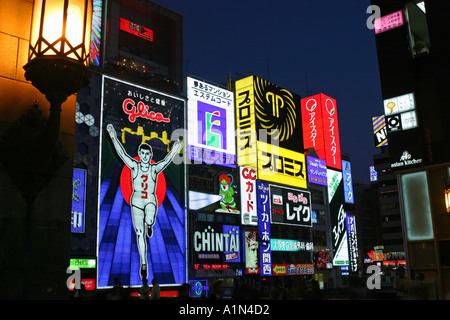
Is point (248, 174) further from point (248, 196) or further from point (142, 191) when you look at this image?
point (142, 191)

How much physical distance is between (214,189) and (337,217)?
2336cm

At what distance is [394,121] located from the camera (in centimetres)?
1814

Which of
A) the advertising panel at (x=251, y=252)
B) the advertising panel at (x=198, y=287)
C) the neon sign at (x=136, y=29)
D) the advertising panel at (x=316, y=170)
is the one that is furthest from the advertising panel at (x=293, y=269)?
the neon sign at (x=136, y=29)

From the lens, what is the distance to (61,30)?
4.44m

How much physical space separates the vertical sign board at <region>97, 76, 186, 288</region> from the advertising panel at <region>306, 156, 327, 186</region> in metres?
20.7

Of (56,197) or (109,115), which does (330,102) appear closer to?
(109,115)

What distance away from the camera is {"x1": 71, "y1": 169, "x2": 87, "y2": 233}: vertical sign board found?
26203mm

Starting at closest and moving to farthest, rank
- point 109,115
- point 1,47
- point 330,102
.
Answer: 1. point 1,47
2. point 109,115
3. point 330,102

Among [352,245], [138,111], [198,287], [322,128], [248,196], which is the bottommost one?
[198,287]

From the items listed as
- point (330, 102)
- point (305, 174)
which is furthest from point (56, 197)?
point (330, 102)

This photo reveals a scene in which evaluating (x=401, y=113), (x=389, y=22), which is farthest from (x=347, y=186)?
(x=401, y=113)

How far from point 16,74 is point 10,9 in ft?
2.50

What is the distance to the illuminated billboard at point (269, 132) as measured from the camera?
41.1 meters

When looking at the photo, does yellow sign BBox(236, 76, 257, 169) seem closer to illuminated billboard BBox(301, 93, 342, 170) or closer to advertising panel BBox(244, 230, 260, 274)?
advertising panel BBox(244, 230, 260, 274)
